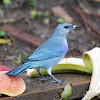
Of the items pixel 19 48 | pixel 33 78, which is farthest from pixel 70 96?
pixel 19 48

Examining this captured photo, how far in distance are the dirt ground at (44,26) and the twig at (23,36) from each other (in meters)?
0.12

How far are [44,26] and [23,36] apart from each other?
992mm

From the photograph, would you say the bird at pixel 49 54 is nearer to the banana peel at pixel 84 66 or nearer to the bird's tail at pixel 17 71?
the bird's tail at pixel 17 71

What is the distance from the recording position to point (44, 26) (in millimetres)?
7840

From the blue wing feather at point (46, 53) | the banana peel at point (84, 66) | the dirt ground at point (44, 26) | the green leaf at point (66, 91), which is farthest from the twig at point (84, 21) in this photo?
the green leaf at point (66, 91)

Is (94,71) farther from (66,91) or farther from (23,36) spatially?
(23,36)

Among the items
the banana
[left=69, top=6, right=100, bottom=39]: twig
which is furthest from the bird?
[left=69, top=6, right=100, bottom=39]: twig

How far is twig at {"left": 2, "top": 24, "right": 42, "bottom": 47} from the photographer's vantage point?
273 inches

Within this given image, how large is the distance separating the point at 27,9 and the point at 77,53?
275cm

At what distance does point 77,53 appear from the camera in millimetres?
6613

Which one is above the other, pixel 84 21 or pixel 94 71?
pixel 94 71

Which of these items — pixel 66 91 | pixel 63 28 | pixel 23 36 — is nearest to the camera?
pixel 66 91

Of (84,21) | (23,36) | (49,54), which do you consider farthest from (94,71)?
(84,21)

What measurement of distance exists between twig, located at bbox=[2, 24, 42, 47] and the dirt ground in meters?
0.12
